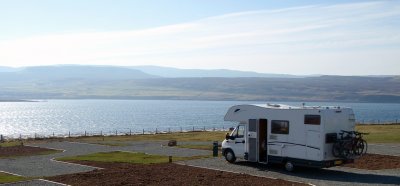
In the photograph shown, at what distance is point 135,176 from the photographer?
949 inches

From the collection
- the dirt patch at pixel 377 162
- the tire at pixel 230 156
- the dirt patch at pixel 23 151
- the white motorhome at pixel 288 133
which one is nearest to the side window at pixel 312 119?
the white motorhome at pixel 288 133

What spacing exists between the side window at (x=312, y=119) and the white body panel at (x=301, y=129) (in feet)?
0.38

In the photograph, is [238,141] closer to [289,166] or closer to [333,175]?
[289,166]

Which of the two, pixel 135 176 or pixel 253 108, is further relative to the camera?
pixel 253 108

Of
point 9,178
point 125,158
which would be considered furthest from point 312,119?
point 9,178

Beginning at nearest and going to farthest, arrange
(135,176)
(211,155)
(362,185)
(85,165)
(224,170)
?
(362,185) → (135,176) → (224,170) → (85,165) → (211,155)

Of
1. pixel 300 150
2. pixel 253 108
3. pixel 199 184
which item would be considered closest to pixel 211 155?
pixel 253 108

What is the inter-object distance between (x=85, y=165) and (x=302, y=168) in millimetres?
12853

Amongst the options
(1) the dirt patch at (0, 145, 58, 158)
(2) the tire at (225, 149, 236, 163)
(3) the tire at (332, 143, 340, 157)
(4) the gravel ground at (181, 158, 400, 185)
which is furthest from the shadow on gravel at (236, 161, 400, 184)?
(1) the dirt patch at (0, 145, 58, 158)

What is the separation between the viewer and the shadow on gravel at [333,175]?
22.9m

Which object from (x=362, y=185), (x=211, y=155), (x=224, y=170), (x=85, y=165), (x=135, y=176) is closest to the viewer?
(x=362, y=185)

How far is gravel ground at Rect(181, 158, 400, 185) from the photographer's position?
896 inches

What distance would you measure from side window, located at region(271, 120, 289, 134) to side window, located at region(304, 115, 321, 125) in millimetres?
1235

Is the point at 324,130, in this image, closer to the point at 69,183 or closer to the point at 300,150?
the point at 300,150
